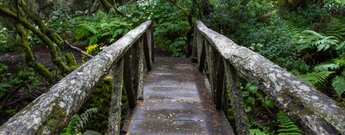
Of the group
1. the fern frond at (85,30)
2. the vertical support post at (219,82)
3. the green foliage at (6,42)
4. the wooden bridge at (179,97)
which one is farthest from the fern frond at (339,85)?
the green foliage at (6,42)

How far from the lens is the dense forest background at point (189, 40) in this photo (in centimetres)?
688

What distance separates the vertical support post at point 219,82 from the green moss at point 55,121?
8.49ft

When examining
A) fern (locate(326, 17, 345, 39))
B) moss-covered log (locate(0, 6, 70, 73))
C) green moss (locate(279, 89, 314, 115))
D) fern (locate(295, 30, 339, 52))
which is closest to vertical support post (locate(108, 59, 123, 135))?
green moss (locate(279, 89, 314, 115))

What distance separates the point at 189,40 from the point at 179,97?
18.2 ft

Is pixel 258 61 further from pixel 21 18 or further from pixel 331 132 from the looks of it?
pixel 21 18

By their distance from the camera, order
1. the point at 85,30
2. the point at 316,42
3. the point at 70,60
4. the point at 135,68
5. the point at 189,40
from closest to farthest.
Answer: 1. the point at 135,68
2. the point at 70,60
3. the point at 316,42
4. the point at 189,40
5. the point at 85,30

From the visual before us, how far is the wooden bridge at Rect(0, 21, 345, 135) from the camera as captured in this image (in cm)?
163

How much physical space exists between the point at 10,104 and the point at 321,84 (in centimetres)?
678

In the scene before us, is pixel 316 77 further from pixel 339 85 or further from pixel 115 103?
pixel 115 103

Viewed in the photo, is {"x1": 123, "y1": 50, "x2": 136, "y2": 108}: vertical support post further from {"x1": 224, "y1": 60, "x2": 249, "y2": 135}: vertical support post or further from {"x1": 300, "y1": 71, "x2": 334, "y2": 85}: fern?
{"x1": 300, "y1": 71, "x2": 334, "y2": 85}: fern

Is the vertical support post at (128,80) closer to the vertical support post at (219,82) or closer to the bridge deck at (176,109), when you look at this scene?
the bridge deck at (176,109)

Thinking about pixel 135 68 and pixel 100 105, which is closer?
pixel 135 68

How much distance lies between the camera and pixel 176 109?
192 inches

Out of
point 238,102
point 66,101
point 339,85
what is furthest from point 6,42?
point 66,101
